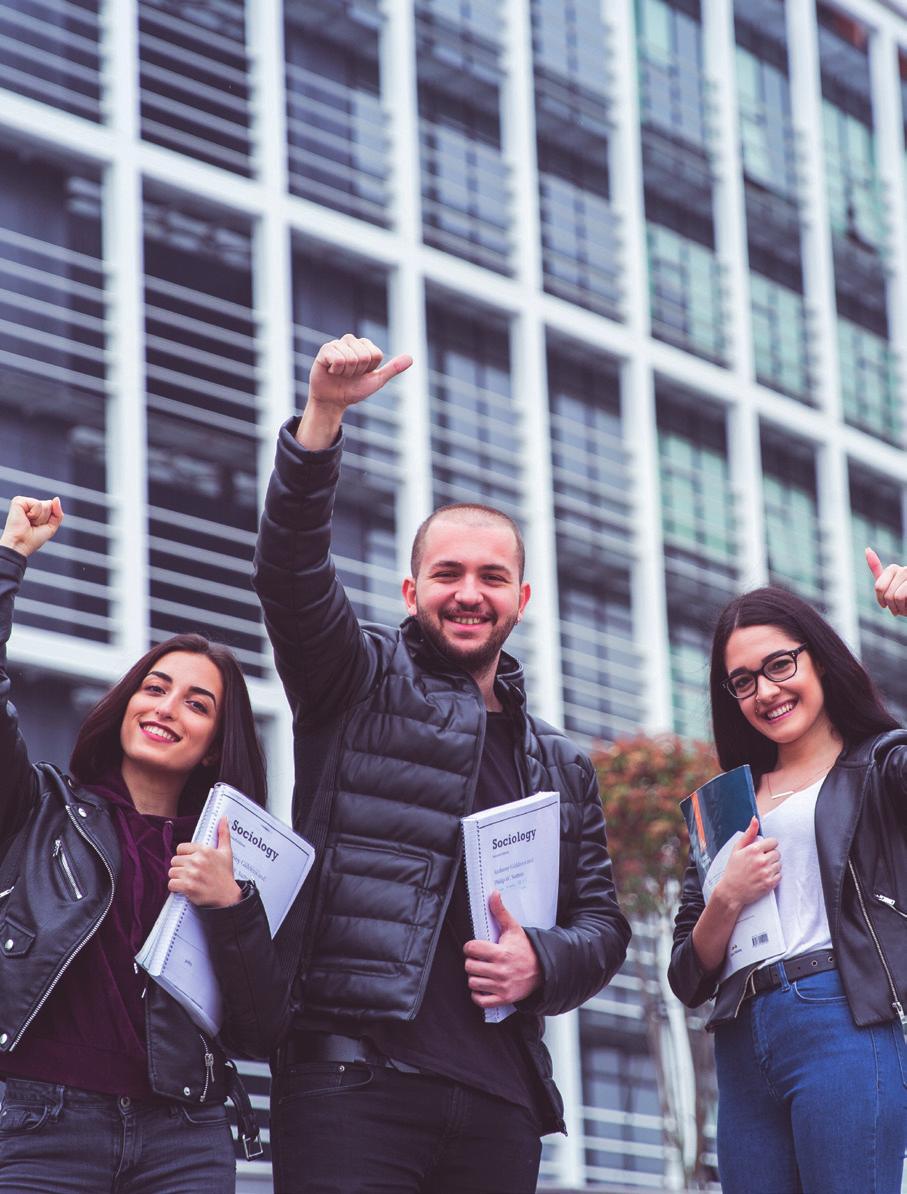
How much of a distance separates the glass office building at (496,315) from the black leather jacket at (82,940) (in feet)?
36.6

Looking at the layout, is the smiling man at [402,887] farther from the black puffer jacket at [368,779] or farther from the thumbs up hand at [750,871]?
the thumbs up hand at [750,871]

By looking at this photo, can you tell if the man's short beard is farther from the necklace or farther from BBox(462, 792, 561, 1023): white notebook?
the necklace

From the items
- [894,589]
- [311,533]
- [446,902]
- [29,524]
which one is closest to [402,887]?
[446,902]

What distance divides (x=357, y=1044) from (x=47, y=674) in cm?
1278

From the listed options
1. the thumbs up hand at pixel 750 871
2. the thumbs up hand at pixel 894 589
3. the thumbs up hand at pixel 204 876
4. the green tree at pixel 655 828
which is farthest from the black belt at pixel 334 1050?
the green tree at pixel 655 828

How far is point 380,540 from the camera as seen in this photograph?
1972 cm

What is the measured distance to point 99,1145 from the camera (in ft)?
13.7

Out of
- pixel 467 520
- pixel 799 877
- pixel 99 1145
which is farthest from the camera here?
pixel 467 520

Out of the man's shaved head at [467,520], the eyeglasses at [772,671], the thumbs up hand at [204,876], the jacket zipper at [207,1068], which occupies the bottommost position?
the jacket zipper at [207,1068]

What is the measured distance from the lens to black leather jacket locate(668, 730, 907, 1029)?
4.41 m

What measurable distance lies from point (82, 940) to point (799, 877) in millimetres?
1563

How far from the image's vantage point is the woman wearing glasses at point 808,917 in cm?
437

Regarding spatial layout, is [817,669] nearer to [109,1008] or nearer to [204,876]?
[204,876]

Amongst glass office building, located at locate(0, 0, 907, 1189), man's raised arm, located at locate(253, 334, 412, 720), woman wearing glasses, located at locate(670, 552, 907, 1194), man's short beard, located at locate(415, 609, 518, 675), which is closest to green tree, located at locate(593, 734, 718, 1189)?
glass office building, located at locate(0, 0, 907, 1189)
